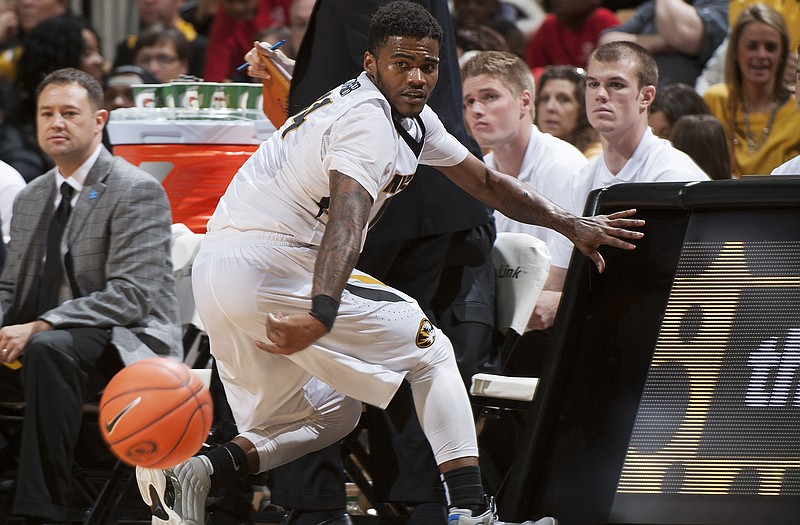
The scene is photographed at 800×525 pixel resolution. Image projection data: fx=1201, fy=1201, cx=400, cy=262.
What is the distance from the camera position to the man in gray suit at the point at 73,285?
4668 mm

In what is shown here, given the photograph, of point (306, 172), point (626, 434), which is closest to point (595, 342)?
point (626, 434)

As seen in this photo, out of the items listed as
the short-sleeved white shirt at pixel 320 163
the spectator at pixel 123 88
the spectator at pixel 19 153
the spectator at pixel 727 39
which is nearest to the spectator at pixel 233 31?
the spectator at pixel 123 88

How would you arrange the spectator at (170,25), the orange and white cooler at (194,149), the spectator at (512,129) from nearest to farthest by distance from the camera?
1. the spectator at (512,129)
2. the orange and white cooler at (194,149)
3. the spectator at (170,25)

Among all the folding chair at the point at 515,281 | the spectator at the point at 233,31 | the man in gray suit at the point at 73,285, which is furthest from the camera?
the spectator at the point at 233,31

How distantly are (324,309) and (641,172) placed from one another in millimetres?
2203

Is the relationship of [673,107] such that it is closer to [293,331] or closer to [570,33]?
[570,33]

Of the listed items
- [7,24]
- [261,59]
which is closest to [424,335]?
[261,59]

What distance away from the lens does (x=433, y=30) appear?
3604mm

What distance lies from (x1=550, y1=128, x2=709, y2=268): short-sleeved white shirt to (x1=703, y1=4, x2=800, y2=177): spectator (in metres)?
1.51

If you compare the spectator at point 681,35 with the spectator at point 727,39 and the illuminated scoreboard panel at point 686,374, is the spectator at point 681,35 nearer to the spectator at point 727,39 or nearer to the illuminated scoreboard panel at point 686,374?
the spectator at point 727,39

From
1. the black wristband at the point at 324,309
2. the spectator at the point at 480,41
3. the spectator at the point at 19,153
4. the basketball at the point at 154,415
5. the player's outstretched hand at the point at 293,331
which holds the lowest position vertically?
the spectator at the point at 19,153

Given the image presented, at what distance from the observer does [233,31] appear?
29.2ft

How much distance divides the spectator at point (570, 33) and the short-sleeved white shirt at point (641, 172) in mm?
3136

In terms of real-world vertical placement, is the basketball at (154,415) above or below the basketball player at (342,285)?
below
